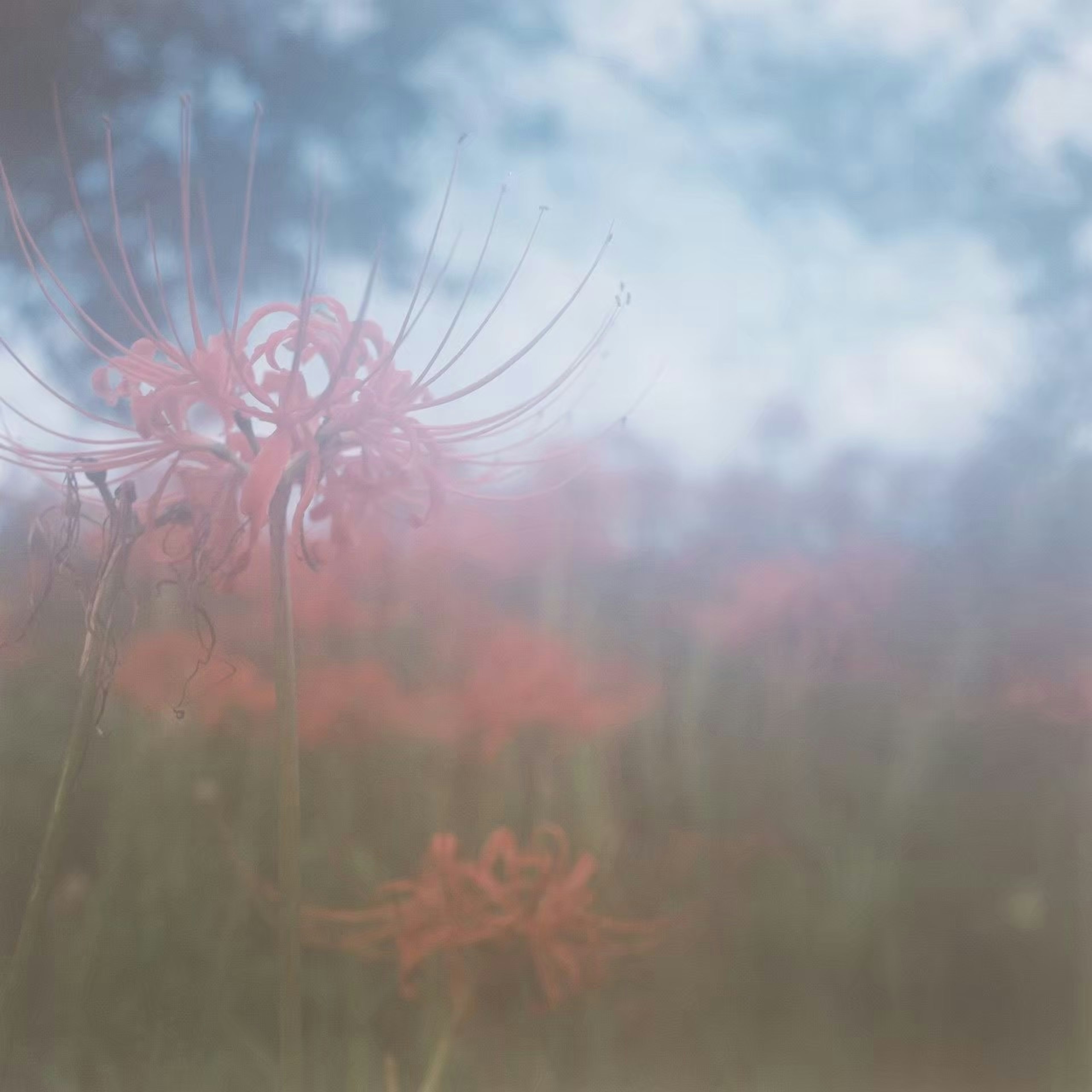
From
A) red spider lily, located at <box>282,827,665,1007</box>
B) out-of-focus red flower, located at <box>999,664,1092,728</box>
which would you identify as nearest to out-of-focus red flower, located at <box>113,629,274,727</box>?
red spider lily, located at <box>282,827,665,1007</box>

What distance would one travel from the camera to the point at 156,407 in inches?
57.6

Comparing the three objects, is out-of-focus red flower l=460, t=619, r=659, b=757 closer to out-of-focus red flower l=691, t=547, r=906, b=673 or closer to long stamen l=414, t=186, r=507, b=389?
out-of-focus red flower l=691, t=547, r=906, b=673

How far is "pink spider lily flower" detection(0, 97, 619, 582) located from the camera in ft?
4.72

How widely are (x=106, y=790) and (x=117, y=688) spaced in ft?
0.46

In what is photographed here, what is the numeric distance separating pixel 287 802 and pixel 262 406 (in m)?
0.49

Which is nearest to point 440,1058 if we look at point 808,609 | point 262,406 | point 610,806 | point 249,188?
point 610,806

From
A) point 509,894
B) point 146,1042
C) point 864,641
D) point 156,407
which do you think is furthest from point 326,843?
point 864,641

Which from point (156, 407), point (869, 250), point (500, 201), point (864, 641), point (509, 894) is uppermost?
point (500, 201)

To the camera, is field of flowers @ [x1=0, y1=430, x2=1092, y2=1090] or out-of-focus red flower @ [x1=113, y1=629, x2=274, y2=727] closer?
field of flowers @ [x1=0, y1=430, x2=1092, y2=1090]

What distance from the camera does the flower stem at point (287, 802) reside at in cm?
142

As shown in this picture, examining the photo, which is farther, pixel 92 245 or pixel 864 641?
pixel 92 245

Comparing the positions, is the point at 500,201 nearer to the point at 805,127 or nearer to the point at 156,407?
the point at 805,127

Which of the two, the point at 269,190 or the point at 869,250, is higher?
the point at 269,190

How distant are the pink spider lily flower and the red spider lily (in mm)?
459
